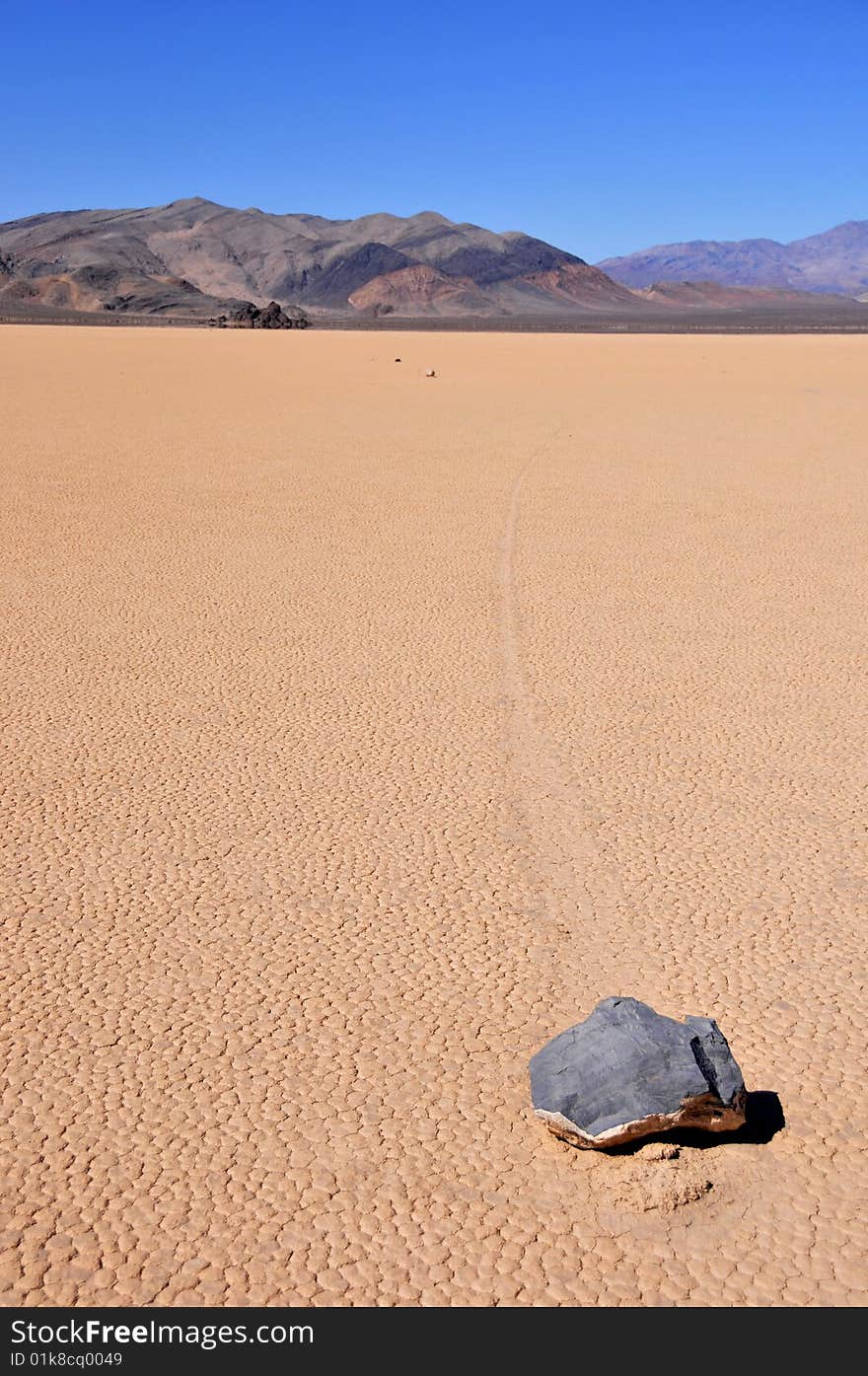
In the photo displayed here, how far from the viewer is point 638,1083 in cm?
271

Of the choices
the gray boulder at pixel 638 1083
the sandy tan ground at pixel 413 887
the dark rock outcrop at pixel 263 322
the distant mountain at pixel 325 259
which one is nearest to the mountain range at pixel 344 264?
the distant mountain at pixel 325 259

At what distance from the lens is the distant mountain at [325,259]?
4688 inches

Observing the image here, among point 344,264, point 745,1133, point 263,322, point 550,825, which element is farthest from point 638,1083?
→ point 344,264

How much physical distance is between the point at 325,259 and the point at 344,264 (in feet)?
20.1

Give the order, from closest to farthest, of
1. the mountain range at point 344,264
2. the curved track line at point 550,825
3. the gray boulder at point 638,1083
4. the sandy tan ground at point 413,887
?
the sandy tan ground at point 413,887
the gray boulder at point 638,1083
the curved track line at point 550,825
the mountain range at point 344,264

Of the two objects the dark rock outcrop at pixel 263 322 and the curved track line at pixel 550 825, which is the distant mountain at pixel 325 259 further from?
the curved track line at pixel 550 825

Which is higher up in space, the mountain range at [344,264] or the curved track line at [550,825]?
the mountain range at [344,264]

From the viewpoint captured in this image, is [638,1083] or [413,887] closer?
[638,1083]

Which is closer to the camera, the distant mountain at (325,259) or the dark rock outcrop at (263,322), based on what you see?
the dark rock outcrop at (263,322)

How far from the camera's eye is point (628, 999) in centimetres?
286

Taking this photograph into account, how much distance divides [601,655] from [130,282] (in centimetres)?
9105

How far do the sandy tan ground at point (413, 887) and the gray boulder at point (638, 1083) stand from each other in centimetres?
9

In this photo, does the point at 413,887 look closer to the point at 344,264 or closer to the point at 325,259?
the point at 344,264

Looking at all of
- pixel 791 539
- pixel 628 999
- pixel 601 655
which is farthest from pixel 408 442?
pixel 628 999
